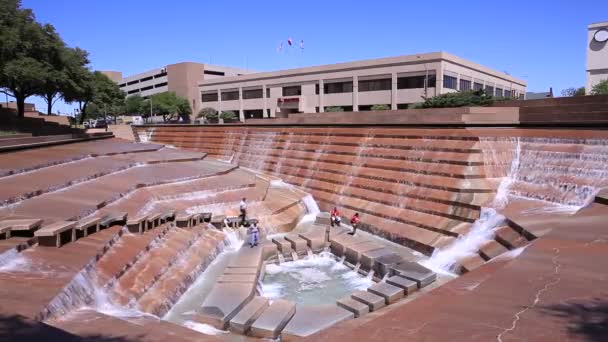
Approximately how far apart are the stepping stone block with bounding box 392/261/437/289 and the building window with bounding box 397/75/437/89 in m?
35.5

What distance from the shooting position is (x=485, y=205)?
508 inches

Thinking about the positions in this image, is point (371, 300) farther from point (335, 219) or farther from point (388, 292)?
point (335, 219)

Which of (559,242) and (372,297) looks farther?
(372,297)

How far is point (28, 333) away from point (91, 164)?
15.0 meters

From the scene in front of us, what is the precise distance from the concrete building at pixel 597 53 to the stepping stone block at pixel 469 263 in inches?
1680

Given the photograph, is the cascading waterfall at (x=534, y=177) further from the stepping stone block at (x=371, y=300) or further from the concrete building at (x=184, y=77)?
the concrete building at (x=184, y=77)

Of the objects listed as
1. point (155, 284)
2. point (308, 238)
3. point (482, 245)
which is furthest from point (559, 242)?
point (155, 284)

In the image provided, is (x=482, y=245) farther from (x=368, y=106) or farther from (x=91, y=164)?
(x=368, y=106)

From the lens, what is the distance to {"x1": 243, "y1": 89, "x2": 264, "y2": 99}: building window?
60125 millimetres

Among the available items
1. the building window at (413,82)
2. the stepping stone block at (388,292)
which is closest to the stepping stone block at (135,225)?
the stepping stone block at (388,292)

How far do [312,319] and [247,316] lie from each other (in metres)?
1.24

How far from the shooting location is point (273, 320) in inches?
322

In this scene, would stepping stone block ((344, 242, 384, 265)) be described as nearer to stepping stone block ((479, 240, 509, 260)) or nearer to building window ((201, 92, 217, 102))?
stepping stone block ((479, 240, 509, 260))

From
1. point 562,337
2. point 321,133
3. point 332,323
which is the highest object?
point 321,133
